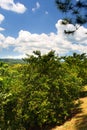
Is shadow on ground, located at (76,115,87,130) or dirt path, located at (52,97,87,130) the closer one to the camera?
shadow on ground, located at (76,115,87,130)

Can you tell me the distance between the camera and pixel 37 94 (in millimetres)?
19172

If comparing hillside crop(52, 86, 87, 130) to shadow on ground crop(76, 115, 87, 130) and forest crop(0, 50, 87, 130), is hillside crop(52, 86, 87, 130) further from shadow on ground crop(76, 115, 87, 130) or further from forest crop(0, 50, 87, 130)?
forest crop(0, 50, 87, 130)

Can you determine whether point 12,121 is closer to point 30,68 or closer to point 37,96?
point 37,96

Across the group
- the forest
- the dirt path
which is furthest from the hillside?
the forest

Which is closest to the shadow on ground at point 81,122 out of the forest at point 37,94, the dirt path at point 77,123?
the dirt path at point 77,123

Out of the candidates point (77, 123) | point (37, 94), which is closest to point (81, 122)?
point (77, 123)

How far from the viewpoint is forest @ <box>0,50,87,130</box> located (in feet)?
62.3

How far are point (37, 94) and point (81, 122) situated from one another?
127 inches

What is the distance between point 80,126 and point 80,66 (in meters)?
13.0

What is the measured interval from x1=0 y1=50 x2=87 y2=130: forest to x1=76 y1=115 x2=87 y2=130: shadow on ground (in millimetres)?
1004

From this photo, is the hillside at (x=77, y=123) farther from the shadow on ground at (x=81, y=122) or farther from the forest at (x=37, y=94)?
the forest at (x=37, y=94)

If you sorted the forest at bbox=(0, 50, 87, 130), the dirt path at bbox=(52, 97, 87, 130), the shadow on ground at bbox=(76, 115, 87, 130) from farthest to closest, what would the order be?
the forest at bbox=(0, 50, 87, 130)
the dirt path at bbox=(52, 97, 87, 130)
the shadow on ground at bbox=(76, 115, 87, 130)

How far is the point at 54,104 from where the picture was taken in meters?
19.9

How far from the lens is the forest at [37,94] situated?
19.0 meters
